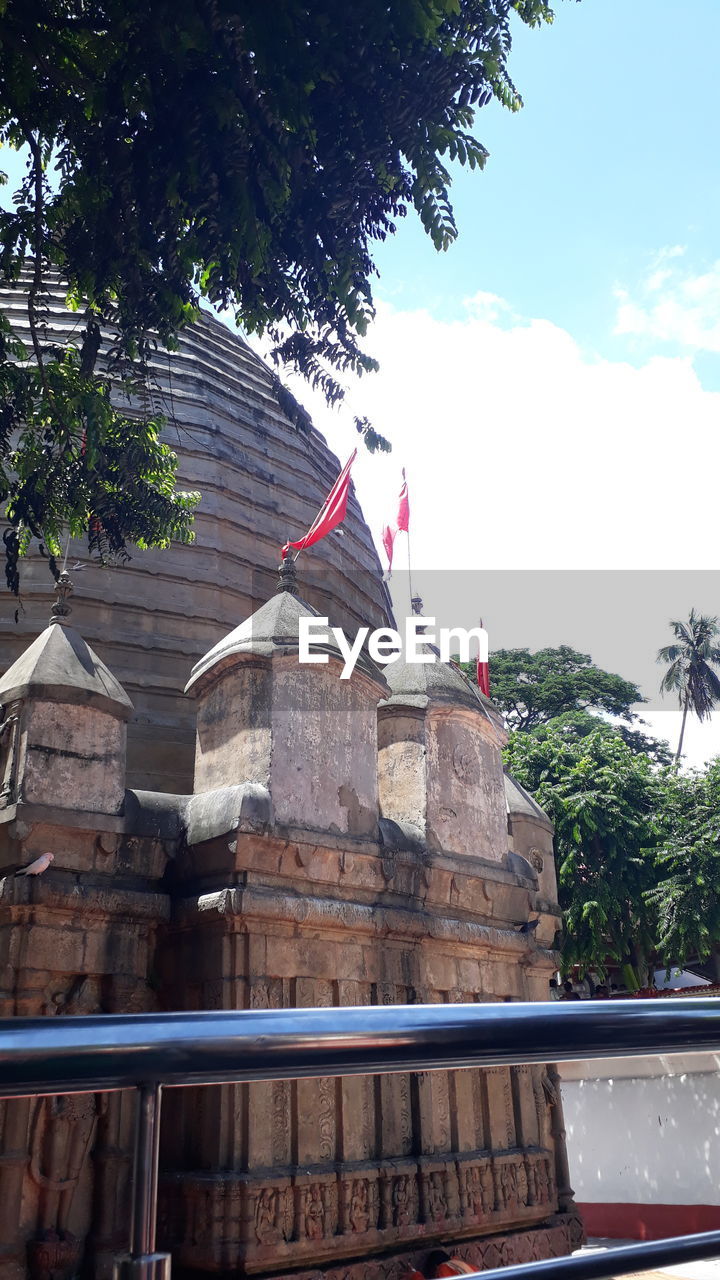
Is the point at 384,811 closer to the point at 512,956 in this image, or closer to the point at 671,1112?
the point at 512,956

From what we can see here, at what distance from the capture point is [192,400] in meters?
13.4

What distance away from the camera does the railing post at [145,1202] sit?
2.98ft

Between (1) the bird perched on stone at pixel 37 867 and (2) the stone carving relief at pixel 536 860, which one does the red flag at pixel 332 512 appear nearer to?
(2) the stone carving relief at pixel 536 860

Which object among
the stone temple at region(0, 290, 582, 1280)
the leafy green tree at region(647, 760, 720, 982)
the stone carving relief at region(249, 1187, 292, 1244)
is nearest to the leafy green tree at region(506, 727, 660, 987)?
the leafy green tree at region(647, 760, 720, 982)

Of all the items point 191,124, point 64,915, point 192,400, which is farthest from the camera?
point 192,400

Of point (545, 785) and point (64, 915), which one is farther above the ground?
point (545, 785)

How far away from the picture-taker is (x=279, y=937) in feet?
22.5

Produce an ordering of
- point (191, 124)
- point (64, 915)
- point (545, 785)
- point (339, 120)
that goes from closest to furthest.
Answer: point (191, 124) → point (339, 120) → point (64, 915) → point (545, 785)

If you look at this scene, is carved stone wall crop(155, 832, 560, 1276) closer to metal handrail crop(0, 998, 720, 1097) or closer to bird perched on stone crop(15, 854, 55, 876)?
bird perched on stone crop(15, 854, 55, 876)

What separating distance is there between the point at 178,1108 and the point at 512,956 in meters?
3.55

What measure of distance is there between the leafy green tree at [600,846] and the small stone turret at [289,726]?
13.1 metres

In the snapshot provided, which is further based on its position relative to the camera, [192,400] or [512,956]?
[192,400]

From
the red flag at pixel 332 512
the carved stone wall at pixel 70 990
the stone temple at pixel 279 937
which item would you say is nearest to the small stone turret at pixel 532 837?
the stone temple at pixel 279 937

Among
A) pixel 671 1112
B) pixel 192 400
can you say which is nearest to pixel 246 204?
pixel 192 400
